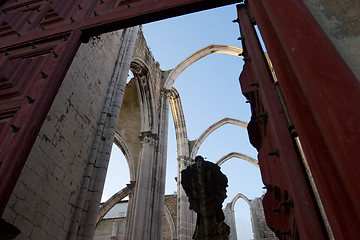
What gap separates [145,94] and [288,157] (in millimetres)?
9730

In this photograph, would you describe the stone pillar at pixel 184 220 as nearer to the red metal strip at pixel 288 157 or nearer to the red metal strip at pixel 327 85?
the red metal strip at pixel 288 157

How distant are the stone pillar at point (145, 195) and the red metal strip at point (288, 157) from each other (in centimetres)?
705

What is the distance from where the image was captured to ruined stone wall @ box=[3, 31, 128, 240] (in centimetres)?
330

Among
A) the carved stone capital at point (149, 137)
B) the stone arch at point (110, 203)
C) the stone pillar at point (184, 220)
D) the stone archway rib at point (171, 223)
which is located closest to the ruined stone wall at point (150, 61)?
the carved stone capital at point (149, 137)

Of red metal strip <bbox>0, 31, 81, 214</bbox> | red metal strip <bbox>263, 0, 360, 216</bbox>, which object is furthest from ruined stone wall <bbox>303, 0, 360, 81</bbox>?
red metal strip <bbox>0, 31, 81, 214</bbox>

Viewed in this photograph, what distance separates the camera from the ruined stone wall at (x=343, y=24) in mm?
1081

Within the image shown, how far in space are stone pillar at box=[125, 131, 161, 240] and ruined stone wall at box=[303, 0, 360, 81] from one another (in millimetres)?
7486

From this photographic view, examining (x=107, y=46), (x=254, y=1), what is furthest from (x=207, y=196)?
(x=107, y=46)

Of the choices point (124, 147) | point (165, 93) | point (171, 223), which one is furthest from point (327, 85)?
point (171, 223)

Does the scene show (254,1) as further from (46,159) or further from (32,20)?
(46,159)

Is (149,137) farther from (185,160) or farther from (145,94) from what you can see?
(185,160)

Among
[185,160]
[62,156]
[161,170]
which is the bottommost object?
[62,156]

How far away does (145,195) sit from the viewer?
8312 millimetres

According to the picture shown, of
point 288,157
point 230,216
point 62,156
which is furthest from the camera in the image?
point 230,216
